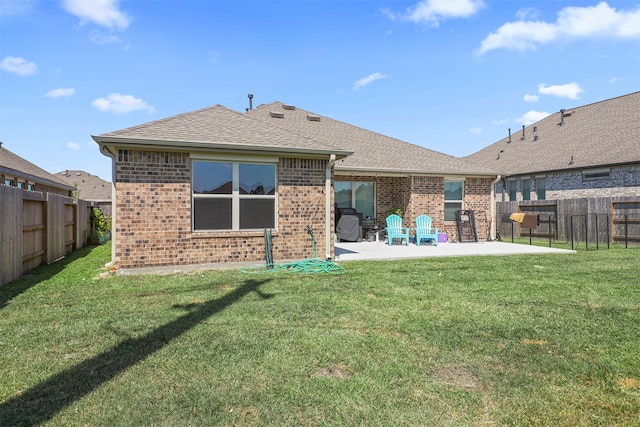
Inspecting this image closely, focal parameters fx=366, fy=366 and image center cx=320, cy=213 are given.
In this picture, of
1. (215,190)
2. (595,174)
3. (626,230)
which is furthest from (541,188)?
(215,190)

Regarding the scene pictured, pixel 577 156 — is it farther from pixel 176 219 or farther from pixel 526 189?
pixel 176 219

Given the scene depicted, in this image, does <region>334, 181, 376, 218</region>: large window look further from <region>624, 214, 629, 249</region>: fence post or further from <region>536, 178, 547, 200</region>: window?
<region>536, 178, 547, 200</region>: window

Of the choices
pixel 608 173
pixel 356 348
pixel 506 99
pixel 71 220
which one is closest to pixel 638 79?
pixel 608 173

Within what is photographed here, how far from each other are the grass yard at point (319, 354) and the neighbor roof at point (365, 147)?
292 inches

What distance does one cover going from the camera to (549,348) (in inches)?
134

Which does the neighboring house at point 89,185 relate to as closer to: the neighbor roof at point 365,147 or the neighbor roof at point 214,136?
the neighbor roof at point 365,147

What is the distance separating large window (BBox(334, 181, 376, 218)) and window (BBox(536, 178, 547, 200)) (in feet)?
38.7

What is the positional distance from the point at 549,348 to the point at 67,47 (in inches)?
440

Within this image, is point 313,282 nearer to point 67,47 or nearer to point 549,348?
point 549,348

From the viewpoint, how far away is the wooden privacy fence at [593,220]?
13172 millimetres

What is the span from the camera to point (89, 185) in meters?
39.2

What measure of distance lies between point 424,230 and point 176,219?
8.05 m

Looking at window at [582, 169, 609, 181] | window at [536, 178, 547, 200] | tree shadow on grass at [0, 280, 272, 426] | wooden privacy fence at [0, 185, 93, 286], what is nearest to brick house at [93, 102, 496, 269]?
wooden privacy fence at [0, 185, 93, 286]

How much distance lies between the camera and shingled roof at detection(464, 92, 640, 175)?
1761 centimetres
